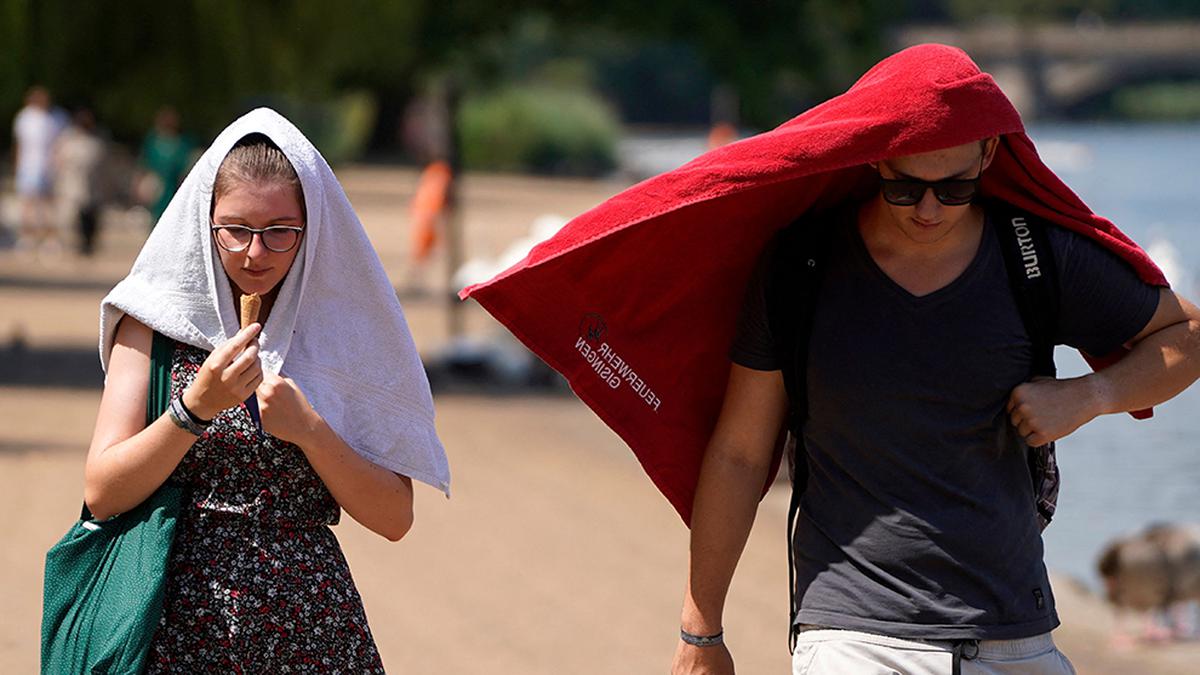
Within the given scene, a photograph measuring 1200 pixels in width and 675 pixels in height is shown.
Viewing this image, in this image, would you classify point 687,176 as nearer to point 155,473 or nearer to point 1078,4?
point 155,473

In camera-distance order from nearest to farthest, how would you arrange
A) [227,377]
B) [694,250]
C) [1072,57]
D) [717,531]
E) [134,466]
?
[227,377]
[134,466]
[717,531]
[694,250]
[1072,57]

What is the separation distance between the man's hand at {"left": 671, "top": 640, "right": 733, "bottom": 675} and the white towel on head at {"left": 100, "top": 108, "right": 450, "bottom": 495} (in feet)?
1.73

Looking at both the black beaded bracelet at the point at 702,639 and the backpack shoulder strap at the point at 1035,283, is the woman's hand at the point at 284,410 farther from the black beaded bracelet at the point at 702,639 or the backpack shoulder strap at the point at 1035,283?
the backpack shoulder strap at the point at 1035,283

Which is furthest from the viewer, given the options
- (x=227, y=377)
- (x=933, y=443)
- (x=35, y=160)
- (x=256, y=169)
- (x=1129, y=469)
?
(x=35, y=160)

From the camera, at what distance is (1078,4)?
356ft

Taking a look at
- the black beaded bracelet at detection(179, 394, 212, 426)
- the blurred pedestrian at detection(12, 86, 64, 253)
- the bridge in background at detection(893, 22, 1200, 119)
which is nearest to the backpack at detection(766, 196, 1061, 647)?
the black beaded bracelet at detection(179, 394, 212, 426)

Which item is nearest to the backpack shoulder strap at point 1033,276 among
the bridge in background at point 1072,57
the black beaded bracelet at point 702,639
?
the black beaded bracelet at point 702,639

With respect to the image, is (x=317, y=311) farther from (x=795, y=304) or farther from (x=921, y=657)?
(x=921, y=657)

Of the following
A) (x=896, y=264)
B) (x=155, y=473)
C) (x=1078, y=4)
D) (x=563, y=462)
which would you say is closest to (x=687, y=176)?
(x=896, y=264)

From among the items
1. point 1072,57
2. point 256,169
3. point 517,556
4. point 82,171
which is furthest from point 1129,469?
point 1072,57

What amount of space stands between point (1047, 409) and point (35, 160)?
20042mm

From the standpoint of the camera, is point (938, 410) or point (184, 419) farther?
point (938, 410)

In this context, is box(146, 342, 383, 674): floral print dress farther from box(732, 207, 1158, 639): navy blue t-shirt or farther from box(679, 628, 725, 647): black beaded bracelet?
box(732, 207, 1158, 639): navy blue t-shirt

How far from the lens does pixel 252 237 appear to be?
324 cm
